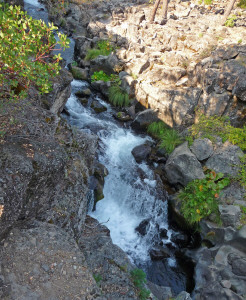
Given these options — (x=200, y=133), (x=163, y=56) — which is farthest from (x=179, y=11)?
(x=200, y=133)

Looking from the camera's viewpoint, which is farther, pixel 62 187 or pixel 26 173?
pixel 62 187

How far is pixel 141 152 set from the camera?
1176 cm

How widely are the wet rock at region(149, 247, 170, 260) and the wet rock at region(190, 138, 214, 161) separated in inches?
173

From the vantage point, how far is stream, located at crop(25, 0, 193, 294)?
847cm

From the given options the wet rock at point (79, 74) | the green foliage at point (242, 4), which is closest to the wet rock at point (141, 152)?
the wet rock at point (79, 74)

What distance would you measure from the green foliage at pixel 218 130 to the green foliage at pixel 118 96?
482 centimetres

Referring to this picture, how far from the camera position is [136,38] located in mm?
18562

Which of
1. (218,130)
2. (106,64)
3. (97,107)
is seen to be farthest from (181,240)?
(106,64)

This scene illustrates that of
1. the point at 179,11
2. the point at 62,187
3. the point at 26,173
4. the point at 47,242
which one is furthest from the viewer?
the point at 179,11

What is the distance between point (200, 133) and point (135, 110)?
15.2 feet

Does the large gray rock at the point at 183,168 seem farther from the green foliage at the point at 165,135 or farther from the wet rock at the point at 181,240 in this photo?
the wet rock at the point at 181,240

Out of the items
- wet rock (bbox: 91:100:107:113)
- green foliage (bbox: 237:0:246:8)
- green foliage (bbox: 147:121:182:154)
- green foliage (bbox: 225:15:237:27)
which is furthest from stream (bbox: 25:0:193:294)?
green foliage (bbox: 237:0:246:8)

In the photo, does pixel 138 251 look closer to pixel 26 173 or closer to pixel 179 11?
pixel 26 173

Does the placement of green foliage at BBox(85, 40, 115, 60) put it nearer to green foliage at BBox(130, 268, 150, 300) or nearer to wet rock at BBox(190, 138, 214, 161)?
wet rock at BBox(190, 138, 214, 161)
